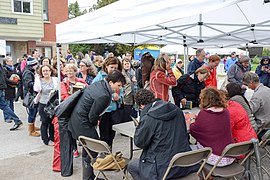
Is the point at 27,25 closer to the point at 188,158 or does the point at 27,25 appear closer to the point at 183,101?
the point at 183,101

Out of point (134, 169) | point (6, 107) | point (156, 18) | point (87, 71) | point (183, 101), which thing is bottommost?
point (134, 169)

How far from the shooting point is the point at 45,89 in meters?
5.65

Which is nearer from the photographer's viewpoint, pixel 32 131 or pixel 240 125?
pixel 240 125

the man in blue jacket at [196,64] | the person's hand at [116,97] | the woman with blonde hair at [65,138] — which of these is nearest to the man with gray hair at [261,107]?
the person's hand at [116,97]

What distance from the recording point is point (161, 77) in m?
5.05

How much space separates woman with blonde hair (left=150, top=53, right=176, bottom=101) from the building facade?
42.8ft

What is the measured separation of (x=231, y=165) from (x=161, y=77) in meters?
2.18

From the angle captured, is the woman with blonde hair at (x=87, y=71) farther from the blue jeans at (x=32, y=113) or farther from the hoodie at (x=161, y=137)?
the hoodie at (x=161, y=137)

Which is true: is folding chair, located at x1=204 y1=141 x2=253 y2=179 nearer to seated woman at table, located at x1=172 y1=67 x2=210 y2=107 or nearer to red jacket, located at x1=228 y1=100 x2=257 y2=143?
red jacket, located at x1=228 y1=100 x2=257 y2=143

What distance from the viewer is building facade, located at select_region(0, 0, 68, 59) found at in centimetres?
1586

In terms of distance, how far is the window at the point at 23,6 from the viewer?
53.6 ft

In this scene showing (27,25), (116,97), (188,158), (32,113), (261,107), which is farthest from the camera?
(27,25)

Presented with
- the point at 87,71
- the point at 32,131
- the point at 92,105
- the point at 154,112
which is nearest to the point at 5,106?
the point at 32,131

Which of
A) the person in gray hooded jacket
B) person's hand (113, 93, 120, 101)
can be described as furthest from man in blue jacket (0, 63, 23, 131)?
the person in gray hooded jacket
